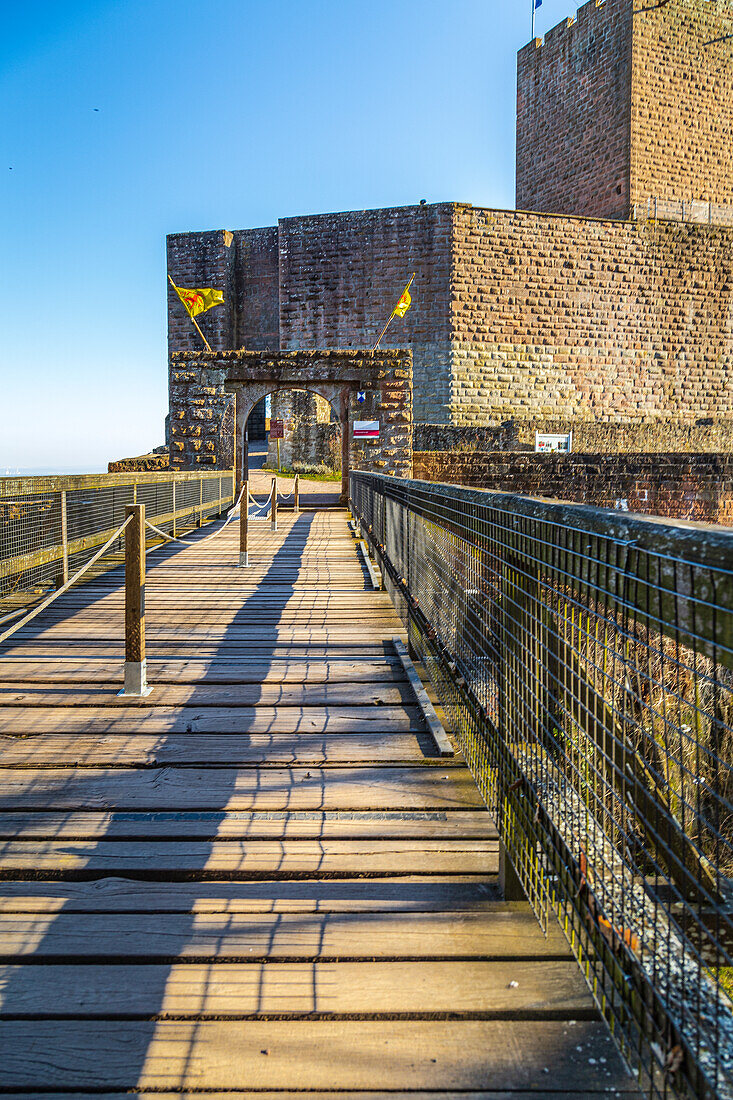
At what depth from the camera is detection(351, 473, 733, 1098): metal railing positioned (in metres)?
1.17

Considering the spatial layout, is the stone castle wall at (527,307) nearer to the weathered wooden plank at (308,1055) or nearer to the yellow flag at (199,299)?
the yellow flag at (199,299)

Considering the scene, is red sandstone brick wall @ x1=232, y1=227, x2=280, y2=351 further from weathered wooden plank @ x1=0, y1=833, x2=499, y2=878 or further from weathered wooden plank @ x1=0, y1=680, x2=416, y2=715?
weathered wooden plank @ x1=0, y1=833, x2=499, y2=878

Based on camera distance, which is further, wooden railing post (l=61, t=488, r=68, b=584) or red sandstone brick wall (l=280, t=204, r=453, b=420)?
red sandstone brick wall (l=280, t=204, r=453, b=420)

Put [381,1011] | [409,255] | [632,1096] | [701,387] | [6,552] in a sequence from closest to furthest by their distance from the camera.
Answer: [632,1096], [381,1011], [6,552], [409,255], [701,387]

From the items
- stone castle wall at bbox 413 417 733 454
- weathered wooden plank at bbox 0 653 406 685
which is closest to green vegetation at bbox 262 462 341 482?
stone castle wall at bbox 413 417 733 454

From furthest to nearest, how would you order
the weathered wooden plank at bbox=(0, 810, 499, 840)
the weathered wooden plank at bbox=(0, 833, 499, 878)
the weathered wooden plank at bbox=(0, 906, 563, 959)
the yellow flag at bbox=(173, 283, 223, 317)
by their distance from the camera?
the yellow flag at bbox=(173, 283, 223, 317) < the weathered wooden plank at bbox=(0, 810, 499, 840) < the weathered wooden plank at bbox=(0, 833, 499, 878) < the weathered wooden plank at bbox=(0, 906, 563, 959)

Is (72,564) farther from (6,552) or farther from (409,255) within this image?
(409,255)

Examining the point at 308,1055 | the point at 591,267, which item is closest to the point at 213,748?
the point at 308,1055

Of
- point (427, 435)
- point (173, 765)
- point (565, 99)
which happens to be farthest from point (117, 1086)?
point (565, 99)

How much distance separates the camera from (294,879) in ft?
7.08

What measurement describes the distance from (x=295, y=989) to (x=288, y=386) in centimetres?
1398

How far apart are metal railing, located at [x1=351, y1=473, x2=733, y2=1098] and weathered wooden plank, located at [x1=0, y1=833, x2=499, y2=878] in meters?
0.25

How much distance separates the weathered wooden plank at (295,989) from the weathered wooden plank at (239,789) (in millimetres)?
830

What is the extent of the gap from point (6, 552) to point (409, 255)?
63.3 ft
